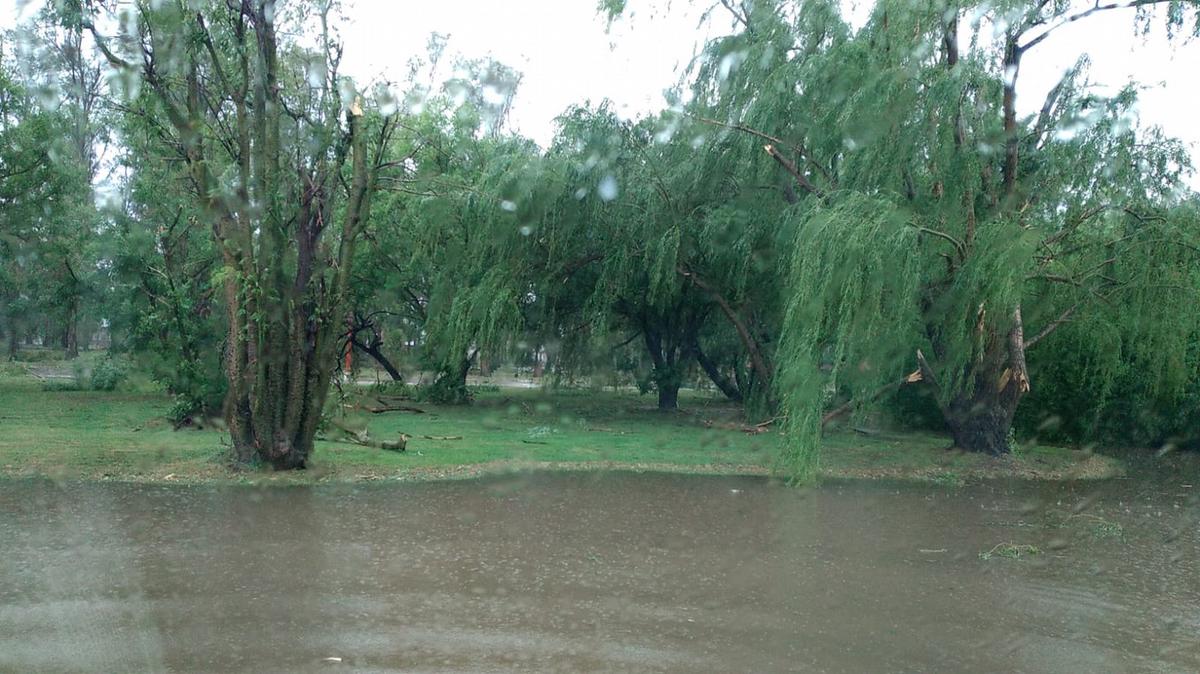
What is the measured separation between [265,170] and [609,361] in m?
17.5

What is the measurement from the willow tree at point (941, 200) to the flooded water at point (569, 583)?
314cm

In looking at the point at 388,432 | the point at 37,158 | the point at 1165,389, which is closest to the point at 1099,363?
the point at 1165,389

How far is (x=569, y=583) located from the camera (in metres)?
8.39

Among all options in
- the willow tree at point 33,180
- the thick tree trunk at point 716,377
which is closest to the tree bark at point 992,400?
the thick tree trunk at point 716,377

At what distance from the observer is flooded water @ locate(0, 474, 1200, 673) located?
650 cm

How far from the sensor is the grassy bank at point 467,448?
14336mm

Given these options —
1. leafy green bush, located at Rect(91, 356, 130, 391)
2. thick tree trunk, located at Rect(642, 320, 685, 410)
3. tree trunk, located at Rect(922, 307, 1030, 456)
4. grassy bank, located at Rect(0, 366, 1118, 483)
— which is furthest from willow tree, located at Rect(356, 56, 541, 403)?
tree trunk, located at Rect(922, 307, 1030, 456)

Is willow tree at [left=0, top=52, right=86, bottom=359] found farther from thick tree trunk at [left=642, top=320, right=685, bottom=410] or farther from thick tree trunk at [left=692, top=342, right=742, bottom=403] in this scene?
thick tree trunk at [left=692, top=342, right=742, bottom=403]

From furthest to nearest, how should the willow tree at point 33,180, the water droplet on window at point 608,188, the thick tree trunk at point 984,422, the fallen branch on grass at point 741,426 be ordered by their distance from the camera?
the willow tree at point 33,180
the water droplet on window at point 608,188
the fallen branch on grass at point 741,426
the thick tree trunk at point 984,422

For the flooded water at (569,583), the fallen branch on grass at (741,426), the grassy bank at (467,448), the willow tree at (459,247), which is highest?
the willow tree at (459,247)

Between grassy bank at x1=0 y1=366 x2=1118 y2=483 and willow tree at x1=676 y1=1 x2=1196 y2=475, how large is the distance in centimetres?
199

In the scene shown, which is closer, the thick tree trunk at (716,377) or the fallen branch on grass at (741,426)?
the fallen branch on grass at (741,426)

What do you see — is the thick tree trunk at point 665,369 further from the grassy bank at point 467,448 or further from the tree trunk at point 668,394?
the grassy bank at point 467,448

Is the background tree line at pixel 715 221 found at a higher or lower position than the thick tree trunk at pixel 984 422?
higher
